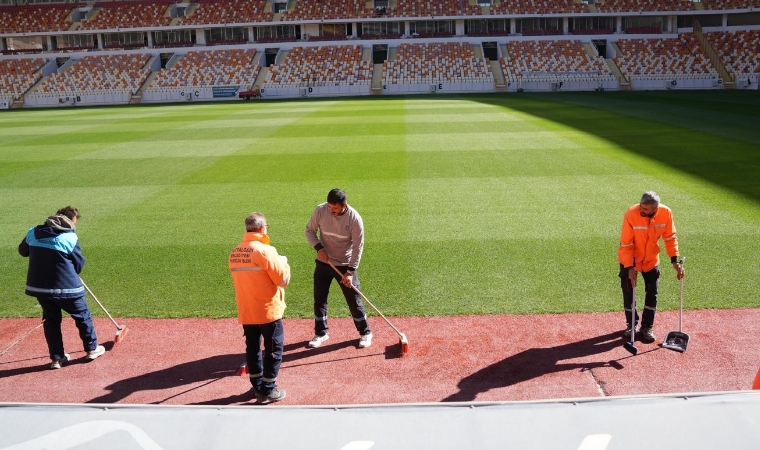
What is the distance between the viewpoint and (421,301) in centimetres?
962

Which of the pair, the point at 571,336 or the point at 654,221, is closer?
the point at 654,221

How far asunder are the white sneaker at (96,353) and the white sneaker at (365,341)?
319 cm

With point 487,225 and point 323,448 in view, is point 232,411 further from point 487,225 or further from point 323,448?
point 487,225

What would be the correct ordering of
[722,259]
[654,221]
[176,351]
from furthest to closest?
[722,259] < [176,351] < [654,221]

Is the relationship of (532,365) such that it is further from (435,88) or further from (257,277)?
(435,88)

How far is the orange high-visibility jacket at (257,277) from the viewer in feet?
21.3

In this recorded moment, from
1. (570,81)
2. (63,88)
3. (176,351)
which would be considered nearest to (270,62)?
(63,88)

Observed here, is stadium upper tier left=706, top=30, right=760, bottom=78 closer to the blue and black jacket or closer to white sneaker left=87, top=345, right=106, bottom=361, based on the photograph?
white sneaker left=87, top=345, right=106, bottom=361

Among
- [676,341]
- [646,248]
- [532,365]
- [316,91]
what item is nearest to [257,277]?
[532,365]

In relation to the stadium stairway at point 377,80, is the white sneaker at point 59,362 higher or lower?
lower

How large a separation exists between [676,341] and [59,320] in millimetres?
7249

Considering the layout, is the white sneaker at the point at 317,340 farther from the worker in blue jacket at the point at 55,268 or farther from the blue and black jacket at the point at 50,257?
the blue and black jacket at the point at 50,257

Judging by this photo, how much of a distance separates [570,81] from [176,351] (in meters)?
51.1

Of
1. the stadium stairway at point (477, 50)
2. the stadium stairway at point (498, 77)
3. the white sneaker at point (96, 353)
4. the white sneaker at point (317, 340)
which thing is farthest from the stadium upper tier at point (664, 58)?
the white sneaker at point (96, 353)
